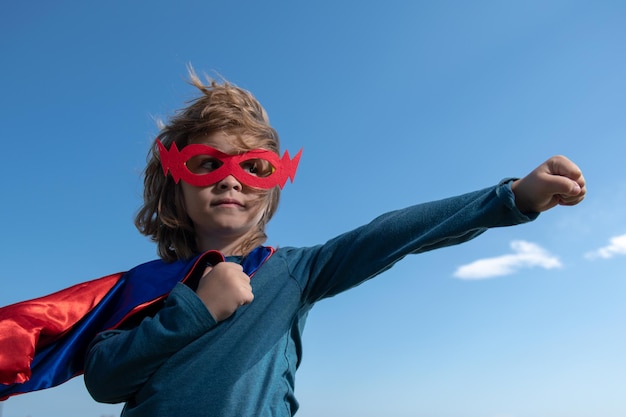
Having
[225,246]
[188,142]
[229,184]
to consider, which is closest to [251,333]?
[225,246]

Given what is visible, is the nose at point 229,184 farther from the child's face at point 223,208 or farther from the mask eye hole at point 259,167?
the mask eye hole at point 259,167

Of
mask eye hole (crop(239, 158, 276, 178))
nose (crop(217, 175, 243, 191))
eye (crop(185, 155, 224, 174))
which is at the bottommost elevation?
nose (crop(217, 175, 243, 191))

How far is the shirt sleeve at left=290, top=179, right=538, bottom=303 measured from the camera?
2.37m

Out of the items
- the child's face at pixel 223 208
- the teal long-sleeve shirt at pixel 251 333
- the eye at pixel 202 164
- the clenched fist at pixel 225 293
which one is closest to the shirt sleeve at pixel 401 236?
the teal long-sleeve shirt at pixel 251 333

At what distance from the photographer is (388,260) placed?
255 centimetres

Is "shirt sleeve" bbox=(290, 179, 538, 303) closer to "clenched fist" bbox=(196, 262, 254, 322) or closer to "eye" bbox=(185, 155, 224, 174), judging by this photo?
"clenched fist" bbox=(196, 262, 254, 322)

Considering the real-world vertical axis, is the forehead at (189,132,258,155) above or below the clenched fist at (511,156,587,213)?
above

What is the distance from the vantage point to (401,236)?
2496mm

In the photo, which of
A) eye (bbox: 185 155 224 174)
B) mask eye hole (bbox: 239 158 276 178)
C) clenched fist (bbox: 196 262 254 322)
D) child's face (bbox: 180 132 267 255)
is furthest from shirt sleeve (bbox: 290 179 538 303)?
eye (bbox: 185 155 224 174)

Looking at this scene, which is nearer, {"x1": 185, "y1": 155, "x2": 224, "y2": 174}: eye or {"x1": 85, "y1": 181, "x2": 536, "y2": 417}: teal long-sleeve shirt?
{"x1": 85, "y1": 181, "x2": 536, "y2": 417}: teal long-sleeve shirt

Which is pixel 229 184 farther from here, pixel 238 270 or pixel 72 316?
pixel 72 316

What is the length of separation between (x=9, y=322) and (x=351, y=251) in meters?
1.63

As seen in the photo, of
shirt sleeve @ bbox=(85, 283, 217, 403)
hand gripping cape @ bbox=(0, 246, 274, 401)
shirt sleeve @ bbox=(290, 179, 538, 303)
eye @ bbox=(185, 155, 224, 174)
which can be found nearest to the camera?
shirt sleeve @ bbox=(290, 179, 538, 303)

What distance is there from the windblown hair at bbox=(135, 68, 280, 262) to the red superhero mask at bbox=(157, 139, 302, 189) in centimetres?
7
